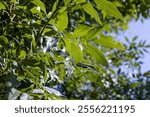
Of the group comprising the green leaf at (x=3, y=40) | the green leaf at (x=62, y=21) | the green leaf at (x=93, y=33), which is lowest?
the green leaf at (x=3, y=40)

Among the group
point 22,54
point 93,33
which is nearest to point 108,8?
point 93,33

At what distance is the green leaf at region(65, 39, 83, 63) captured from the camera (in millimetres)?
1547

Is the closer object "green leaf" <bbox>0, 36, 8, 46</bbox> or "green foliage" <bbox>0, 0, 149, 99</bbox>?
"green foliage" <bbox>0, 0, 149, 99</bbox>

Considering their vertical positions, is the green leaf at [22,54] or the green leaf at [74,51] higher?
the green leaf at [74,51]

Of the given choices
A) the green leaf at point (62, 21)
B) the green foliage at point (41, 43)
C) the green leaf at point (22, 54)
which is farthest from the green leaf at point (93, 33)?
the green leaf at point (22, 54)

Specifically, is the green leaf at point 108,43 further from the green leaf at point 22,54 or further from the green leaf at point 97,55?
the green leaf at point 22,54

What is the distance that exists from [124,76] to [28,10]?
3927 millimetres

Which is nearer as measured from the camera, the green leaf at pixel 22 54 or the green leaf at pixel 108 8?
the green leaf at pixel 108 8

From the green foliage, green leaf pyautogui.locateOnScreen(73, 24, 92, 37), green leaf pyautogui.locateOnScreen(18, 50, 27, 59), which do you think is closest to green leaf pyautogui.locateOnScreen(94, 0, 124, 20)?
the green foliage

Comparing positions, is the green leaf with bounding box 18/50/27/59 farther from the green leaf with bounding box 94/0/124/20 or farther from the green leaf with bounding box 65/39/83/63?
the green leaf with bounding box 94/0/124/20

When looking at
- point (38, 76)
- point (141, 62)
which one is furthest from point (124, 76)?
point (38, 76)

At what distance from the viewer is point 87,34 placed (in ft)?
5.37

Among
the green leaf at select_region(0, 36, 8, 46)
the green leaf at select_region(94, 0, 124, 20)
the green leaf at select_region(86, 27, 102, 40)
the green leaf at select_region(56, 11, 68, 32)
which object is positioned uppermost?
the green leaf at select_region(94, 0, 124, 20)

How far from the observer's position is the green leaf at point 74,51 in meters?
1.55
